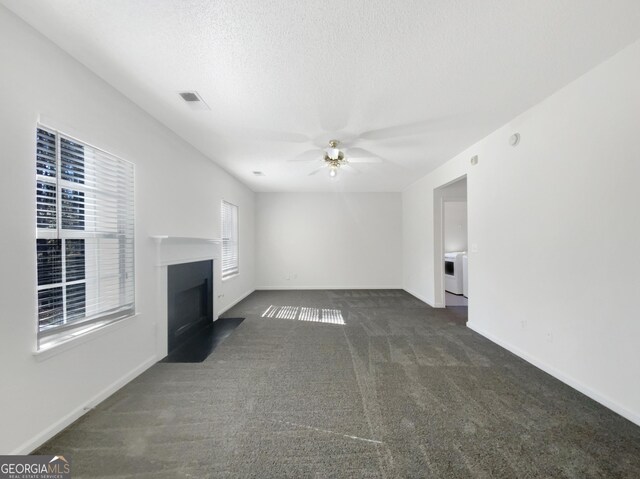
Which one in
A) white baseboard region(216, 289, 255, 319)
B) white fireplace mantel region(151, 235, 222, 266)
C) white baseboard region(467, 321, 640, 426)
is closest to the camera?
white baseboard region(467, 321, 640, 426)

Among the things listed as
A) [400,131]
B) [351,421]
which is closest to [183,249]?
[351,421]

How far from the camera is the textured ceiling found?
4.65 ft

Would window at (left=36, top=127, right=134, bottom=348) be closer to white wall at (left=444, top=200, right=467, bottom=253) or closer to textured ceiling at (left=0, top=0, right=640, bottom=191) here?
textured ceiling at (left=0, top=0, right=640, bottom=191)

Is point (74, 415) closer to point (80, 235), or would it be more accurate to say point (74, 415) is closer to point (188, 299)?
point (80, 235)

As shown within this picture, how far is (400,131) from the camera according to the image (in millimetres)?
2926

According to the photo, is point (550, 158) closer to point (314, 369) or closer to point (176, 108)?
point (314, 369)

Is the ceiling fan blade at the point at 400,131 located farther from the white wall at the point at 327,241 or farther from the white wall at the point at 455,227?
the white wall at the point at 455,227

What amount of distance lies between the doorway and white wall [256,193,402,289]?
1224mm

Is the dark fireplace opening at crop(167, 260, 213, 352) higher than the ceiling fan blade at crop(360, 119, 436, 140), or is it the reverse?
the ceiling fan blade at crop(360, 119, 436, 140)

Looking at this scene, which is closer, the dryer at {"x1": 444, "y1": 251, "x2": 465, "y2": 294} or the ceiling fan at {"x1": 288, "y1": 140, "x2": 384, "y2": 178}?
the ceiling fan at {"x1": 288, "y1": 140, "x2": 384, "y2": 178}

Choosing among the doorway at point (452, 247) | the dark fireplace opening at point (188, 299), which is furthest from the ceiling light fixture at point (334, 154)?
the dark fireplace opening at point (188, 299)

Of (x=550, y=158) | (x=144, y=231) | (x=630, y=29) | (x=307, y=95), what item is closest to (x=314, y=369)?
(x=144, y=231)

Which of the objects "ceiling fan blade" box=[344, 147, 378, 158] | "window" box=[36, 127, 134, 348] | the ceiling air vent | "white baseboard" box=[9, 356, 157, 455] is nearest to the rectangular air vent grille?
the ceiling air vent

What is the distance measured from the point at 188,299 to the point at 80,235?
1801mm
